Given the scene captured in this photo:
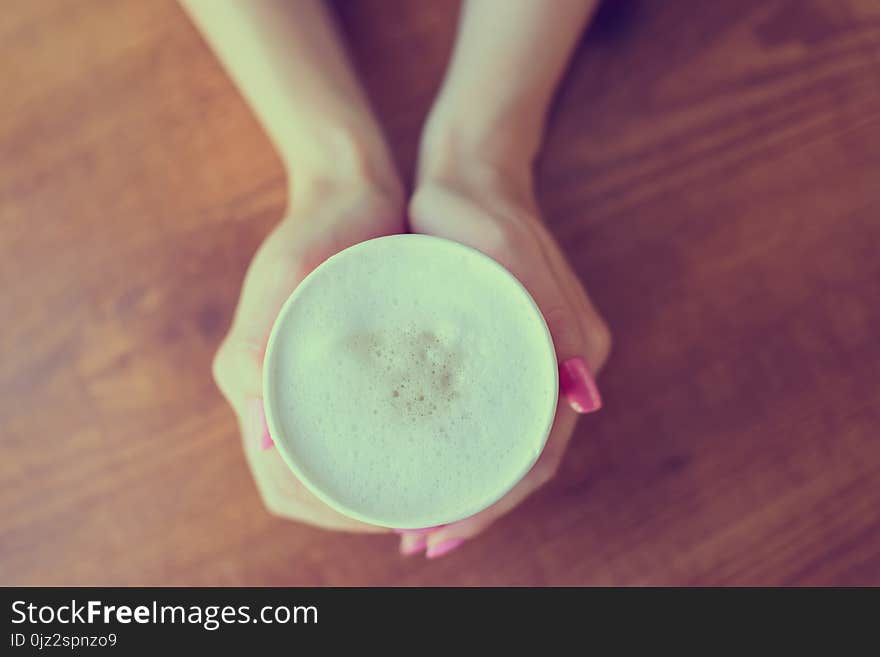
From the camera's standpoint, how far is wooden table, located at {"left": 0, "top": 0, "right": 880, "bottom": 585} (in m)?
0.66

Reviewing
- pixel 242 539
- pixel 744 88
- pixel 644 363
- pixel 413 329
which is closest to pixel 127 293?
pixel 242 539

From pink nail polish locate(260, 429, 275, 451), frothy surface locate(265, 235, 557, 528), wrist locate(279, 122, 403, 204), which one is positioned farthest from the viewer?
wrist locate(279, 122, 403, 204)

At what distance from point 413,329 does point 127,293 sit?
393 millimetres

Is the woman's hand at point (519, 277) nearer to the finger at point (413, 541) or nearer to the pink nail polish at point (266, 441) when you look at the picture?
the finger at point (413, 541)

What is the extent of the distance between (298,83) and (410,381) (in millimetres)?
334

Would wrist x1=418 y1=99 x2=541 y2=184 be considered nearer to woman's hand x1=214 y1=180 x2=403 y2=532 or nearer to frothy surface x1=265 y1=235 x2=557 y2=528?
woman's hand x1=214 y1=180 x2=403 y2=532

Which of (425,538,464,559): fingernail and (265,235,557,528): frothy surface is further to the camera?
(425,538,464,559): fingernail

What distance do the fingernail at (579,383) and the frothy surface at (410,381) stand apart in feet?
0.32

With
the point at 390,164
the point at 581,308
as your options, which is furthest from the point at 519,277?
the point at 390,164

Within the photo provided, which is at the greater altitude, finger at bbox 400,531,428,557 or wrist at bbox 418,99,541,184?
wrist at bbox 418,99,541,184

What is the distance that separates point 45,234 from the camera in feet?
2.26

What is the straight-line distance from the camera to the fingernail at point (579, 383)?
496 mm

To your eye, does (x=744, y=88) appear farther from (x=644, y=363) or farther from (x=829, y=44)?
(x=644, y=363)

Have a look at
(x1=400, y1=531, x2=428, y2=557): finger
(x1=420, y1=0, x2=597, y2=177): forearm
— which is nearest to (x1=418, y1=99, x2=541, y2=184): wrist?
(x1=420, y1=0, x2=597, y2=177): forearm
